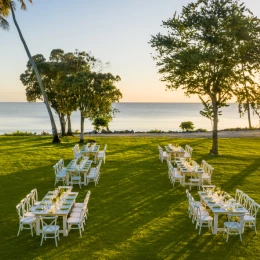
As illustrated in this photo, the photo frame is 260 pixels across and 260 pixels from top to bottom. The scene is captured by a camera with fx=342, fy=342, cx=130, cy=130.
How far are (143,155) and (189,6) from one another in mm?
12628

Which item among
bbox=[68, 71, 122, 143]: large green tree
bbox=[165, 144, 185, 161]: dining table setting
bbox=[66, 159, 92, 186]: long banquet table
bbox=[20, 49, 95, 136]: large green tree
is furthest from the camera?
bbox=[20, 49, 95, 136]: large green tree

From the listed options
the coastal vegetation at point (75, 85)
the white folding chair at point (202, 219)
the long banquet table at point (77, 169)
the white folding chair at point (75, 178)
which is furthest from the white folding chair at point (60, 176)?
the coastal vegetation at point (75, 85)

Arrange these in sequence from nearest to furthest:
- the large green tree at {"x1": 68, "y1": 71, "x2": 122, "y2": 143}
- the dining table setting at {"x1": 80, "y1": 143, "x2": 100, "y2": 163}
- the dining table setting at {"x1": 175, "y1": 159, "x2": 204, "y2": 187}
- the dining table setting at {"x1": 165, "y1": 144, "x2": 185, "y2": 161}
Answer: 1. the dining table setting at {"x1": 175, "y1": 159, "x2": 204, "y2": 187}
2. the dining table setting at {"x1": 165, "y1": 144, "x2": 185, "y2": 161}
3. the dining table setting at {"x1": 80, "y1": 143, "x2": 100, "y2": 163}
4. the large green tree at {"x1": 68, "y1": 71, "x2": 122, "y2": 143}

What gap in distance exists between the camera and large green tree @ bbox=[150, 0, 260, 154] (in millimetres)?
26250

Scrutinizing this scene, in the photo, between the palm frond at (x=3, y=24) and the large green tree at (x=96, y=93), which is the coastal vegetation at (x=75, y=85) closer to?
the large green tree at (x=96, y=93)

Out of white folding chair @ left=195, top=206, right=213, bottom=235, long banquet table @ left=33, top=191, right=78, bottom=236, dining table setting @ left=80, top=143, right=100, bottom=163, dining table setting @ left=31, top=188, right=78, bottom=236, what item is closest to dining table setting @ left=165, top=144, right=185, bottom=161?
dining table setting @ left=80, top=143, right=100, bottom=163

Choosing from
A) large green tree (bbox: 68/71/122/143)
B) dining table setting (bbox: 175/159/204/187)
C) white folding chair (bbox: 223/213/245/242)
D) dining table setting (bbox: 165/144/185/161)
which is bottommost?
white folding chair (bbox: 223/213/245/242)

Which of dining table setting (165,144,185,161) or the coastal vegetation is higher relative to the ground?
the coastal vegetation

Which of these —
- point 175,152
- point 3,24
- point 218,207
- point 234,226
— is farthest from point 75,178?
point 3,24

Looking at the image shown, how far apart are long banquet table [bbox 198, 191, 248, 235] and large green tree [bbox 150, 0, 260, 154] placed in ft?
46.0

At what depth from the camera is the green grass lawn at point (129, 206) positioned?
37.6 feet

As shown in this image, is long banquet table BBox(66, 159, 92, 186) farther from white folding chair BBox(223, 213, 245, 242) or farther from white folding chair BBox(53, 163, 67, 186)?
white folding chair BBox(223, 213, 245, 242)

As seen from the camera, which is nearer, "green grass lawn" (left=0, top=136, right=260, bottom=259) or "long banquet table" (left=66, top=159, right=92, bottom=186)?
"green grass lawn" (left=0, top=136, right=260, bottom=259)

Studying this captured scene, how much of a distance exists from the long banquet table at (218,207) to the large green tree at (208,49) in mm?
14008
